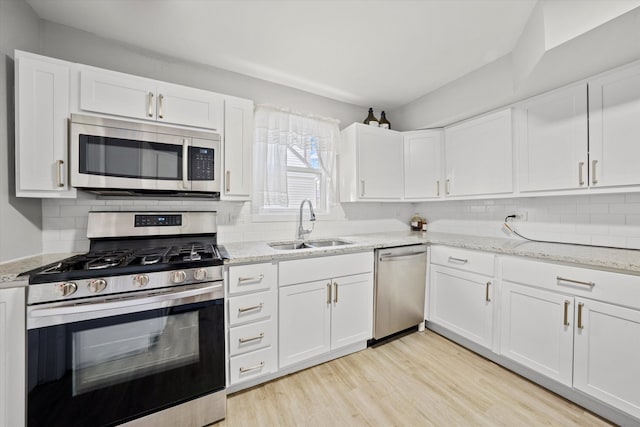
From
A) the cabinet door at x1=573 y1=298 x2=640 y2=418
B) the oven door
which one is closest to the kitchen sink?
the oven door

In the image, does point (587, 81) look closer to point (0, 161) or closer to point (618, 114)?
point (618, 114)

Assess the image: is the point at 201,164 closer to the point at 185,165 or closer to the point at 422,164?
the point at 185,165

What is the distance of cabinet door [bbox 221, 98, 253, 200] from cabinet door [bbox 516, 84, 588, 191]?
229 cm

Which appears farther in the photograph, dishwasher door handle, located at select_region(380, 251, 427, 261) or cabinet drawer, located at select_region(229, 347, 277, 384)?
dishwasher door handle, located at select_region(380, 251, 427, 261)

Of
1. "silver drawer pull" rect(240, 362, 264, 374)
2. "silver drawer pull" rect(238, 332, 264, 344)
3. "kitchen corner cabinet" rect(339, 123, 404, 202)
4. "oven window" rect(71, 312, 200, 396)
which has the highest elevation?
"kitchen corner cabinet" rect(339, 123, 404, 202)

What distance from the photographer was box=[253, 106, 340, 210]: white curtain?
7.54 feet

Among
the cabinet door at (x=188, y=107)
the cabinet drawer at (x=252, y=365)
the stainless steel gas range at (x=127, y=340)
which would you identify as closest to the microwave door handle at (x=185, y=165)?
the cabinet door at (x=188, y=107)

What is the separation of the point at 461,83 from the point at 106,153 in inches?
116

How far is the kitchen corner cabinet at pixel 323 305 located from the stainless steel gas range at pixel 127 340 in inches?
18.7

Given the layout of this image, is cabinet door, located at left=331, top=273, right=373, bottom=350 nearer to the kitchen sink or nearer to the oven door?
the kitchen sink

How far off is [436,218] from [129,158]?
311cm

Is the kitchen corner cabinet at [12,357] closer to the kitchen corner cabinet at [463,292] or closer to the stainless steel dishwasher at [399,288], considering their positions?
the stainless steel dishwasher at [399,288]

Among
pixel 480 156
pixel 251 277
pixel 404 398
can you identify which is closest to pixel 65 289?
pixel 251 277

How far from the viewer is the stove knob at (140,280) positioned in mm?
1232
